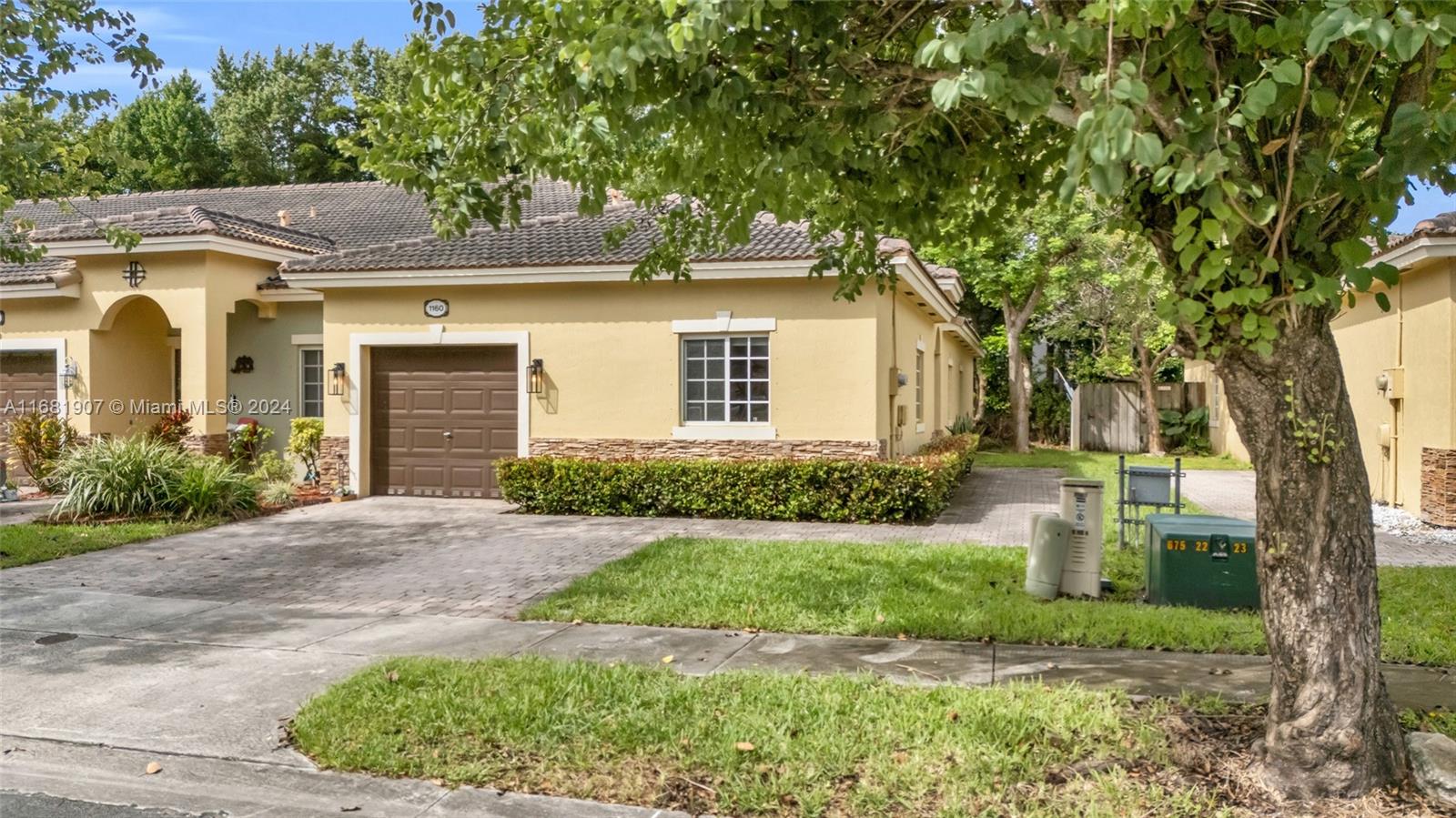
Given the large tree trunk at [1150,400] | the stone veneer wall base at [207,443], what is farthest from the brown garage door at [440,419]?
the large tree trunk at [1150,400]

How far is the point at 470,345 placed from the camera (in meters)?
15.1

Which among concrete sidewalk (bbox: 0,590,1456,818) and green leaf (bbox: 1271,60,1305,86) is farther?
concrete sidewalk (bbox: 0,590,1456,818)

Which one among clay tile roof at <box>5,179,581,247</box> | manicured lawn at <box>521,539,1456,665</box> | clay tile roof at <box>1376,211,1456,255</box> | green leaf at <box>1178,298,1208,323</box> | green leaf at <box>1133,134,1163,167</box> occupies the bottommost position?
manicured lawn at <box>521,539,1456,665</box>

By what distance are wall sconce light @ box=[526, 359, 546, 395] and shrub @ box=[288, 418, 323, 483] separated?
4.01m

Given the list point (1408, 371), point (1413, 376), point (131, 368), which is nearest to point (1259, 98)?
point (1413, 376)

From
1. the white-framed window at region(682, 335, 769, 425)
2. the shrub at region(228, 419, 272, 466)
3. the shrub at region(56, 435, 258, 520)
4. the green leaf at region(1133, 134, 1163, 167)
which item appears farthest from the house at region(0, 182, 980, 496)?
the green leaf at region(1133, 134, 1163, 167)

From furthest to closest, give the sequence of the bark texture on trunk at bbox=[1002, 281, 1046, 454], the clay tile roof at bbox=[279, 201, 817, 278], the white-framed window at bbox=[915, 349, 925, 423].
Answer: the bark texture on trunk at bbox=[1002, 281, 1046, 454], the white-framed window at bbox=[915, 349, 925, 423], the clay tile roof at bbox=[279, 201, 817, 278]

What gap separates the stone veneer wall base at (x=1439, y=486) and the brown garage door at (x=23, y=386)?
21.4 metres

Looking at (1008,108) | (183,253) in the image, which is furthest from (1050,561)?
(183,253)

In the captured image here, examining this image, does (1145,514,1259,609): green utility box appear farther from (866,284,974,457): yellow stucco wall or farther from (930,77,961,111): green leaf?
(866,284,974,457): yellow stucco wall

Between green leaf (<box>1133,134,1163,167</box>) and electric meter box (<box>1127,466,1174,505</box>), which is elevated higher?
green leaf (<box>1133,134,1163,167</box>)

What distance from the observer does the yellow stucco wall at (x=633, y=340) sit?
13.7 m

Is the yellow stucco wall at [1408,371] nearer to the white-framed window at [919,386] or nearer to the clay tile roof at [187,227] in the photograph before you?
the white-framed window at [919,386]

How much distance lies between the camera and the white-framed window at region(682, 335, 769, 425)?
14062 mm
